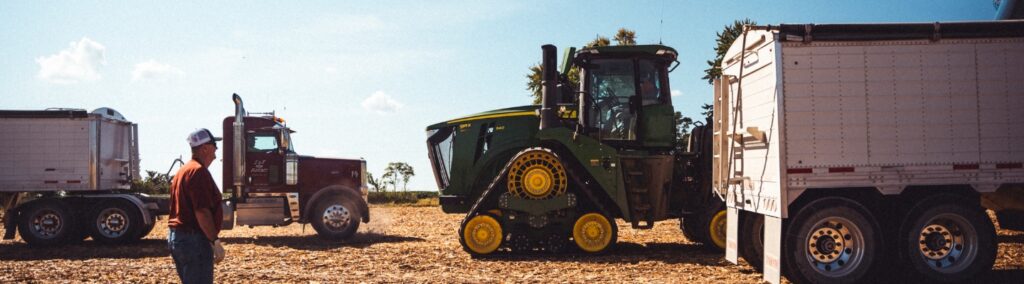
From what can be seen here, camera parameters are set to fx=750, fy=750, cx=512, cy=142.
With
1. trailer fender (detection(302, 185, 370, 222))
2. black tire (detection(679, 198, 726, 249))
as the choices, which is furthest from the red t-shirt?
trailer fender (detection(302, 185, 370, 222))

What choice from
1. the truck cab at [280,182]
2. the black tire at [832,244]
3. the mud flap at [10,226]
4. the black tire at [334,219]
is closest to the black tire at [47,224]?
the mud flap at [10,226]

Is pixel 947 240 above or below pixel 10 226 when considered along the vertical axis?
above

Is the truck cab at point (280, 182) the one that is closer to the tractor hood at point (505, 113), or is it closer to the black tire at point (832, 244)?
the tractor hood at point (505, 113)

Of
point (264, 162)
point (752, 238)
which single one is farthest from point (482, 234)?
point (264, 162)

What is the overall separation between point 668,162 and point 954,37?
188 inches

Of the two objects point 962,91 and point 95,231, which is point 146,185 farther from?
point 962,91

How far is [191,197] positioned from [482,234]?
284 inches

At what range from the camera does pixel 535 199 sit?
12453 millimetres

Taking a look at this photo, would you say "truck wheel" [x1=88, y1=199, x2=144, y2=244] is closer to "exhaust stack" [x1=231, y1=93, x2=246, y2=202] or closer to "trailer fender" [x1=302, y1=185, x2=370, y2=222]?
"exhaust stack" [x1=231, y1=93, x2=246, y2=202]

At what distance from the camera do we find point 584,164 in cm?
1252

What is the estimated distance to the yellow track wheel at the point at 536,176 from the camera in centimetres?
1245

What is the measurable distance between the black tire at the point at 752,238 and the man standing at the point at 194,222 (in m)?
7.30

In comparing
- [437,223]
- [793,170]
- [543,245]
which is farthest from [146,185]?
[793,170]

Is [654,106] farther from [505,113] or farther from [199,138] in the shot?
[199,138]
